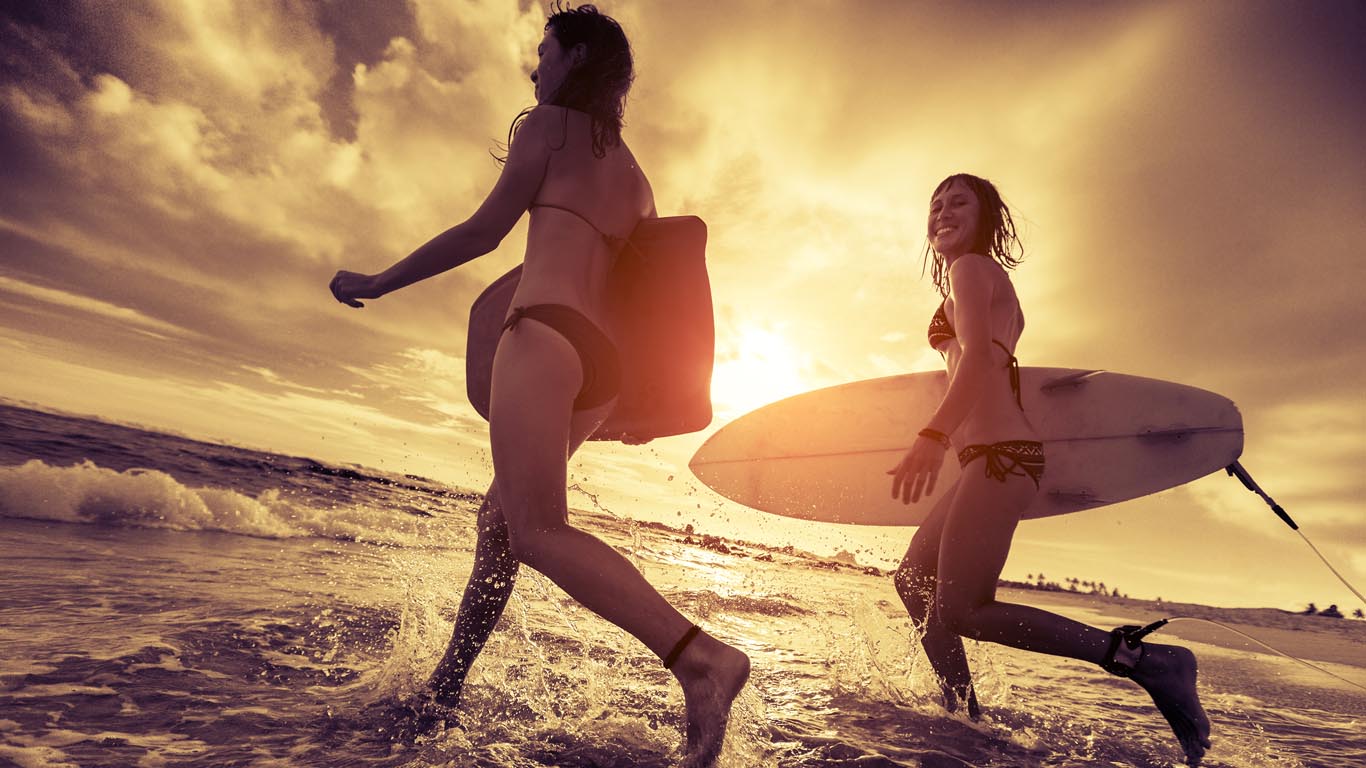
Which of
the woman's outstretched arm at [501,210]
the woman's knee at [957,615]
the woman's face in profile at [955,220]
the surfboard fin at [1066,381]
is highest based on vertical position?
the woman's face in profile at [955,220]

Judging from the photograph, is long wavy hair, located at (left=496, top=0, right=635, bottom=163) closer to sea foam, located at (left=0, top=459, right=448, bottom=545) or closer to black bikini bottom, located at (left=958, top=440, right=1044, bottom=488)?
black bikini bottom, located at (left=958, top=440, right=1044, bottom=488)

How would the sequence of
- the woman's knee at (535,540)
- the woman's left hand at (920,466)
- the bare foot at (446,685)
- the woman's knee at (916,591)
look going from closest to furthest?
1. the woman's knee at (535,540)
2. the bare foot at (446,685)
3. the woman's left hand at (920,466)
4. the woman's knee at (916,591)

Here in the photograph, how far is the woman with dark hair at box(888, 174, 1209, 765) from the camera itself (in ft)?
6.79

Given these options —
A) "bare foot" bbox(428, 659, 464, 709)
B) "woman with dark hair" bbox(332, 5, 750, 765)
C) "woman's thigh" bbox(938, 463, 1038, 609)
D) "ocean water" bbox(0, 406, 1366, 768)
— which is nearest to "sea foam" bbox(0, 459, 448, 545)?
"ocean water" bbox(0, 406, 1366, 768)

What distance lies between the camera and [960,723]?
239 cm

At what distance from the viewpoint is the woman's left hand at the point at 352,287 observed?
1869 millimetres

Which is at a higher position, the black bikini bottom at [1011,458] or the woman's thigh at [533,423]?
the black bikini bottom at [1011,458]

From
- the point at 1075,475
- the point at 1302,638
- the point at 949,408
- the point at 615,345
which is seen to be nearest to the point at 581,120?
the point at 615,345

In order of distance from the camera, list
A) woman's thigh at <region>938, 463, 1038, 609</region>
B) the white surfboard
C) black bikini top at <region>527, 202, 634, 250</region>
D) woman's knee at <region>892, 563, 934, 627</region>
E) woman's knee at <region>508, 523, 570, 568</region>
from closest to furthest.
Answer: woman's knee at <region>508, 523, 570, 568</region>
black bikini top at <region>527, 202, 634, 250</region>
woman's thigh at <region>938, 463, 1038, 609</region>
woman's knee at <region>892, 563, 934, 627</region>
the white surfboard

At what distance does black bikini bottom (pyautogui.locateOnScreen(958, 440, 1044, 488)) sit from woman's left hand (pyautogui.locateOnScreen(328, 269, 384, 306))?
7.15ft

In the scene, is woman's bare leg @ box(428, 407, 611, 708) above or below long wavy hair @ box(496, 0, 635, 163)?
below

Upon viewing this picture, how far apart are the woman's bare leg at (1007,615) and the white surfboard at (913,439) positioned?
5.17ft

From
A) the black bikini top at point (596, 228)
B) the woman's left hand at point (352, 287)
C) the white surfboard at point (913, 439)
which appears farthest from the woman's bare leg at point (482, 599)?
the white surfboard at point (913, 439)

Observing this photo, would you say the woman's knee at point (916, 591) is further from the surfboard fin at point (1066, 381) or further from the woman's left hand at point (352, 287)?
the woman's left hand at point (352, 287)
